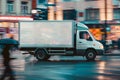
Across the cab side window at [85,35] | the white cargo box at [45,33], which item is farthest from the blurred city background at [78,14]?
the cab side window at [85,35]

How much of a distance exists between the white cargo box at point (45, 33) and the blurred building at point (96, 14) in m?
21.6

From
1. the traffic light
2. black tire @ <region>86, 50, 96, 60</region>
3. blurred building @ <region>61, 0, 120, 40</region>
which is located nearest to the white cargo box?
black tire @ <region>86, 50, 96, 60</region>

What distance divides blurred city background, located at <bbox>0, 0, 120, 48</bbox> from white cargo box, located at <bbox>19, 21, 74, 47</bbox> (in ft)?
58.8

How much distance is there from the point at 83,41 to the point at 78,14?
24.2m

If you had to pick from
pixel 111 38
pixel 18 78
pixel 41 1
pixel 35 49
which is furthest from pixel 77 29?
pixel 41 1

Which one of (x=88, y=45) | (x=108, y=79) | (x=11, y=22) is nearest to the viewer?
(x=108, y=79)

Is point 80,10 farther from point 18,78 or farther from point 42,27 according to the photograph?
point 18,78

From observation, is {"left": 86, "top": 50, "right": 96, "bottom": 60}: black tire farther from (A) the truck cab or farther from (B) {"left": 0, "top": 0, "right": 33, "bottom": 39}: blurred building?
(B) {"left": 0, "top": 0, "right": 33, "bottom": 39}: blurred building

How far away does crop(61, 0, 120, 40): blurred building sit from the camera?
172 feet

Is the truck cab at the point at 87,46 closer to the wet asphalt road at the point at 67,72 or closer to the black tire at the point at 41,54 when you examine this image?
the black tire at the point at 41,54

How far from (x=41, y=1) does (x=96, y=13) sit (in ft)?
27.2

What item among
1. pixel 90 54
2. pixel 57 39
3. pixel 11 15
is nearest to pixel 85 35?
pixel 90 54

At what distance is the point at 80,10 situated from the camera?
5403 centimetres

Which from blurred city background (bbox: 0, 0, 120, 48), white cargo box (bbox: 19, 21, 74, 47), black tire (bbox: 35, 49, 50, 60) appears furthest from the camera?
blurred city background (bbox: 0, 0, 120, 48)
